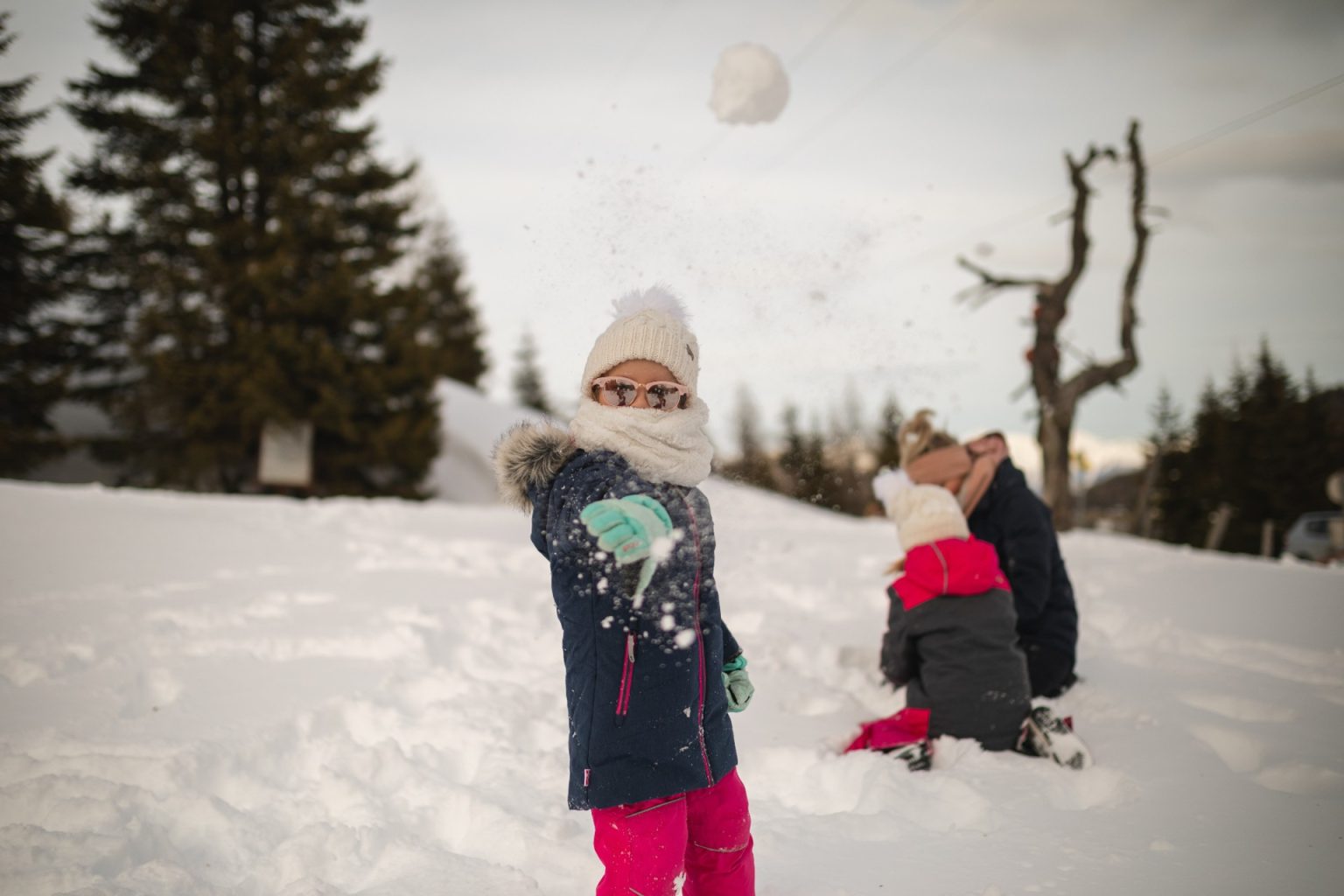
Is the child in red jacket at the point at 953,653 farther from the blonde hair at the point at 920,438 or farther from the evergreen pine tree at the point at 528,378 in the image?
the evergreen pine tree at the point at 528,378

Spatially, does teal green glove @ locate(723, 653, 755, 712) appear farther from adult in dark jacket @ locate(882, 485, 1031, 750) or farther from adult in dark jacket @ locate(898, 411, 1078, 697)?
adult in dark jacket @ locate(898, 411, 1078, 697)

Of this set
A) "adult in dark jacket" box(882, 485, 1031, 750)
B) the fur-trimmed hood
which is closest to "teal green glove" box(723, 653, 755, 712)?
the fur-trimmed hood

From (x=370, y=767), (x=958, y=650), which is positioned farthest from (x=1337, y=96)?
(x=370, y=767)

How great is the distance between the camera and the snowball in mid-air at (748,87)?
3836 mm

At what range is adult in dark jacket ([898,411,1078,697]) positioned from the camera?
13.5ft

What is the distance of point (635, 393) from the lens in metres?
2.26

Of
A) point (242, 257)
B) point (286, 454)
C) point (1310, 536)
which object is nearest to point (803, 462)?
point (286, 454)

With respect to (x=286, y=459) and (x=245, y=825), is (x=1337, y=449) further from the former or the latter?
(x=245, y=825)

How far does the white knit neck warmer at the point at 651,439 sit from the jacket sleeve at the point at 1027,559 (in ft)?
8.39

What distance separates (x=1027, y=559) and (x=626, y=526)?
117 inches

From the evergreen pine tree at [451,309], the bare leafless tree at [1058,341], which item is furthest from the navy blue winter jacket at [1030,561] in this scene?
the evergreen pine tree at [451,309]

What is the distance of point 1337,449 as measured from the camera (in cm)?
3512

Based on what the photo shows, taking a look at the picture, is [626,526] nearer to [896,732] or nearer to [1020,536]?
[896,732]

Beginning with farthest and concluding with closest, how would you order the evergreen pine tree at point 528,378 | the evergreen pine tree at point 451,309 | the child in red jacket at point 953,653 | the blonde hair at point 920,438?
the evergreen pine tree at point 528,378 → the evergreen pine tree at point 451,309 → the blonde hair at point 920,438 → the child in red jacket at point 953,653
